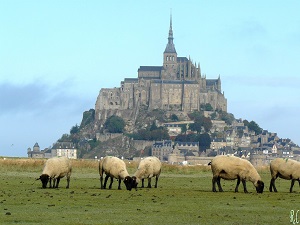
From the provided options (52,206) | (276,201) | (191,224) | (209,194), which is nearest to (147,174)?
(209,194)

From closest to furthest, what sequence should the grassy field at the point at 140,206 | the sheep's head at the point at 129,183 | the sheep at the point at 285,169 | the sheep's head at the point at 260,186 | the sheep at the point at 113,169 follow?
the grassy field at the point at 140,206, the sheep's head at the point at 260,186, the sheep's head at the point at 129,183, the sheep at the point at 285,169, the sheep at the point at 113,169

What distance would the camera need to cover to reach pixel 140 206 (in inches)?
1018

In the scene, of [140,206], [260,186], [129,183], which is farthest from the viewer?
[129,183]

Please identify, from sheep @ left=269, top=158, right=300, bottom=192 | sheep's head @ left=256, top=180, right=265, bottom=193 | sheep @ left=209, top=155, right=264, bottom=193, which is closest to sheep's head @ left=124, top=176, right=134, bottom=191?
sheep @ left=209, top=155, right=264, bottom=193

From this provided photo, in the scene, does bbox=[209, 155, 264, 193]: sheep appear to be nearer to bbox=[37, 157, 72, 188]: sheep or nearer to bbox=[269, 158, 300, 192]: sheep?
bbox=[269, 158, 300, 192]: sheep

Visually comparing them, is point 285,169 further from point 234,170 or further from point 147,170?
point 147,170

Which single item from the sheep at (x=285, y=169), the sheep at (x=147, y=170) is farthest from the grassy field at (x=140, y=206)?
the sheep at (x=147, y=170)

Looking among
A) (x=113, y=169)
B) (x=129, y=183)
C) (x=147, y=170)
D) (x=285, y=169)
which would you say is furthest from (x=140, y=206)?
(x=147, y=170)

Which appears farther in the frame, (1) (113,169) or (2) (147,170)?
(2) (147,170)

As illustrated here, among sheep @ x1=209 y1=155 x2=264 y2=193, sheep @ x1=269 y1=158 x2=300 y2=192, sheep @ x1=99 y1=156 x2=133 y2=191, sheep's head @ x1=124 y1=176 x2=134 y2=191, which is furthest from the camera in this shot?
sheep @ x1=99 y1=156 x2=133 y2=191

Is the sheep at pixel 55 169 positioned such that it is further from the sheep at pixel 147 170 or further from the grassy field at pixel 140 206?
the sheep at pixel 147 170

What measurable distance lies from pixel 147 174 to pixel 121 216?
43.1ft

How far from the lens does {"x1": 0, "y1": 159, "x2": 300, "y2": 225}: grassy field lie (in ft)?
73.2

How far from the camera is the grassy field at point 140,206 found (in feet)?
73.2
